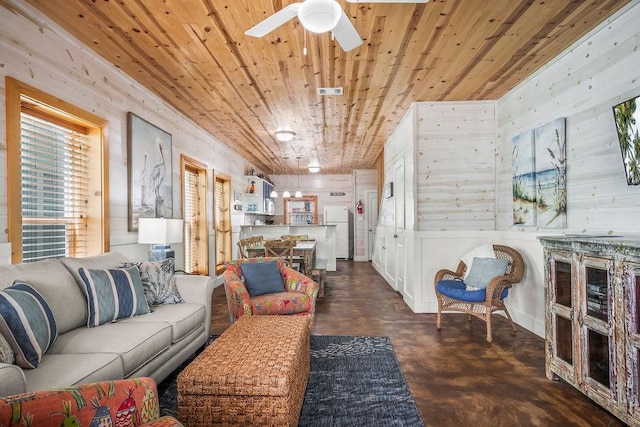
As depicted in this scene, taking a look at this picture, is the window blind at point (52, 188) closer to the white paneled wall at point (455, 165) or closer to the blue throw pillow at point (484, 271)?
the white paneled wall at point (455, 165)

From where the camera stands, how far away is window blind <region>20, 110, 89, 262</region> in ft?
8.21

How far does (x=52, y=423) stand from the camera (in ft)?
3.26

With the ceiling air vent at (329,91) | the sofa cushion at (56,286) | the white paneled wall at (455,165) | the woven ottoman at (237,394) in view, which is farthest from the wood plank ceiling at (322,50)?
the woven ottoman at (237,394)

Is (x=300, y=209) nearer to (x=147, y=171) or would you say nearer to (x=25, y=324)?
(x=147, y=171)

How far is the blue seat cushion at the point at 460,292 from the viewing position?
3393 millimetres

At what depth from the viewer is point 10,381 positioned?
Result: 4.11 feet

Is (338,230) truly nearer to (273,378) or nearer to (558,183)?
(558,183)

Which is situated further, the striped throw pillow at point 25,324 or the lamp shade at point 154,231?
the lamp shade at point 154,231

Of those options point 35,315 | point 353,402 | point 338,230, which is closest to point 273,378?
point 353,402

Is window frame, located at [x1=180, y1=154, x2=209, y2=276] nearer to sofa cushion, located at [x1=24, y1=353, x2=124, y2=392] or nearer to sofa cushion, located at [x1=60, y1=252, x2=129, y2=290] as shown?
sofa cushion, located at [x1=60, y1=252, x2=129, y2=290]

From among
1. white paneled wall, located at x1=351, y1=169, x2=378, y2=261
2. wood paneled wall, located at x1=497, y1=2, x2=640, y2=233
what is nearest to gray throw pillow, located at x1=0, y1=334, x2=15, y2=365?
wood paneled wall, located at x1=497, y1=2, x2=640, y2=233

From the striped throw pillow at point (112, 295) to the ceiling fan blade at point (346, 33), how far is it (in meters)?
2.23

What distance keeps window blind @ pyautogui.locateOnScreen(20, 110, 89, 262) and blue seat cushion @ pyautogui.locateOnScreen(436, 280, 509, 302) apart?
3.52 m

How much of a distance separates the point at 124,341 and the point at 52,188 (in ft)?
5.21
